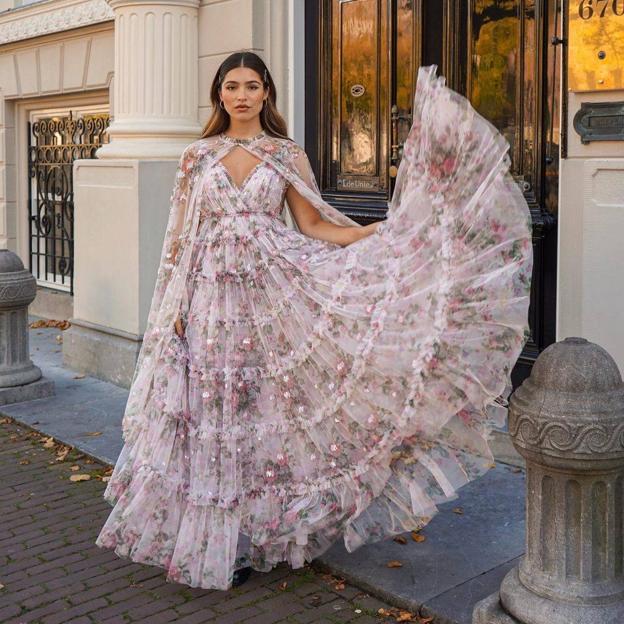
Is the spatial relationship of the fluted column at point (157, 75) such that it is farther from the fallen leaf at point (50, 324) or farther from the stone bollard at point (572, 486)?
the stone bollard at point (572, 486)

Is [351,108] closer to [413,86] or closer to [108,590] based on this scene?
[413,86]

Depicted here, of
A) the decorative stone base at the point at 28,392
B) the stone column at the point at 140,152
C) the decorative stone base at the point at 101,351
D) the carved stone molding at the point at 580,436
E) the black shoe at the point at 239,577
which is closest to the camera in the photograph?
the carved stone molding at the point at 580,436

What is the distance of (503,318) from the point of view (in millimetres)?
3498

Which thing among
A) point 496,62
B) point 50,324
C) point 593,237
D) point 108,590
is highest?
point 496,62

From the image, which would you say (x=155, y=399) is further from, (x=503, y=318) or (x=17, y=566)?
(x=503, y=318)

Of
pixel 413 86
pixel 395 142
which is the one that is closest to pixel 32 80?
pixel 395 142

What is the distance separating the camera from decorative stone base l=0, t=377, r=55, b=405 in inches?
288

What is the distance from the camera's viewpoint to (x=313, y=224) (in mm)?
4379

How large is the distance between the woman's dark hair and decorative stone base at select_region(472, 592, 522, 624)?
2.09 meters

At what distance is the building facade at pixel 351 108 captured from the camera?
495cm

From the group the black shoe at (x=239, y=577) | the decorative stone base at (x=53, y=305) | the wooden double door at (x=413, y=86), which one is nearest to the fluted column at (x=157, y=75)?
the wooden double door at (x=413, y=86)

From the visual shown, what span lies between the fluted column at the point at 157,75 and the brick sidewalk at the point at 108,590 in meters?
3.26

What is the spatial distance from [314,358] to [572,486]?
1.15 metres

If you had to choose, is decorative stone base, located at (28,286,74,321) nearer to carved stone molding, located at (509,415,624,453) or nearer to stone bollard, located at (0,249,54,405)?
stone bollard, located at (0,249,54,405)
